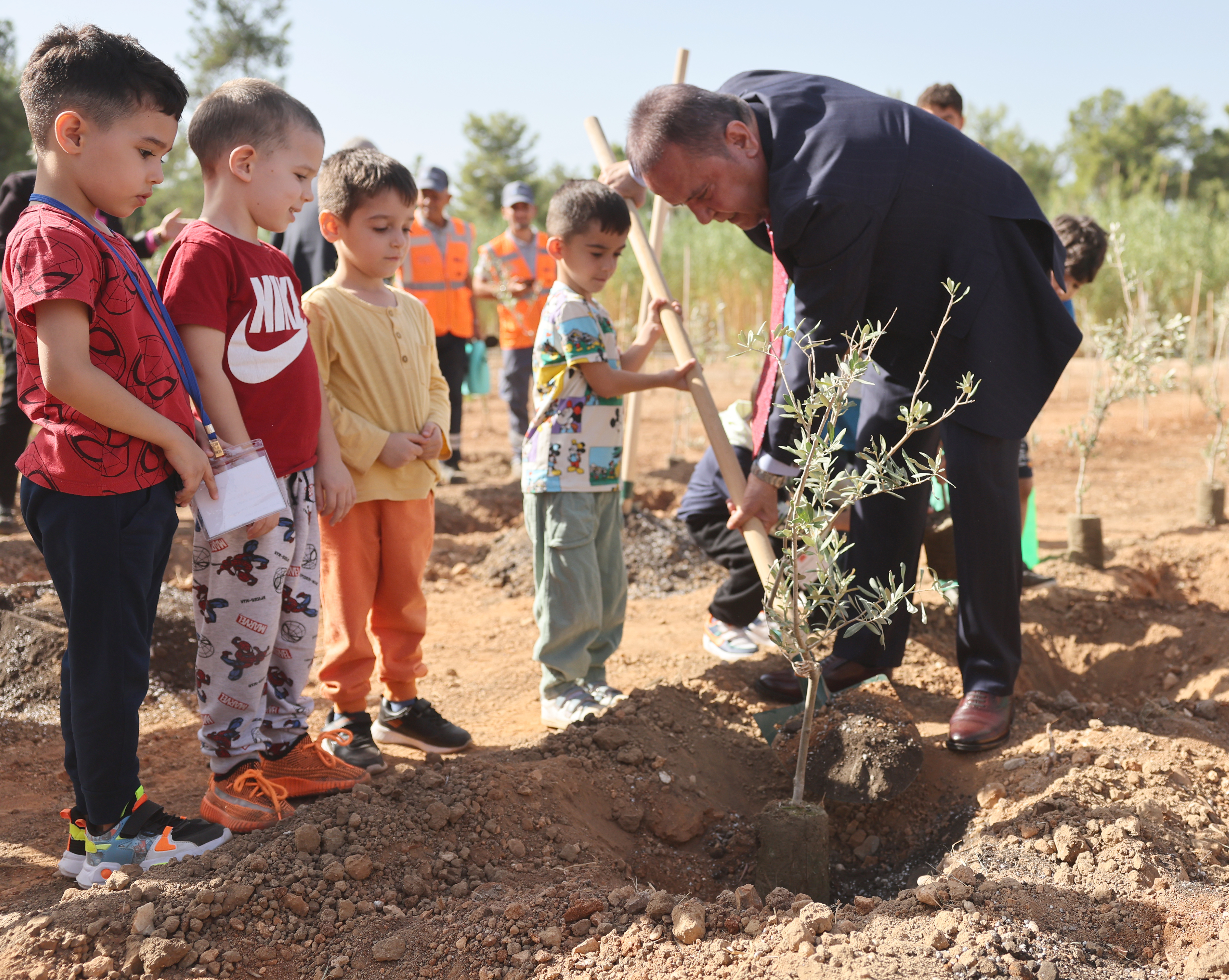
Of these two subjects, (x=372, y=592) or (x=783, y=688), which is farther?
(x=783, y=688)

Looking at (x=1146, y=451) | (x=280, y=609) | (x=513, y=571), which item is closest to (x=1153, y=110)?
Result: (x=1146, y=451)

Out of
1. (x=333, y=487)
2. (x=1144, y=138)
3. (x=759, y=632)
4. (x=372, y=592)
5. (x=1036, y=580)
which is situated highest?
(x=1144, y=138)

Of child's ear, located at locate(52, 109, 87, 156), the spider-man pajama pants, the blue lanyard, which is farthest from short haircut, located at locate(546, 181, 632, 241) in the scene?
child's ear, located at locate(52, 109, 87, 156)

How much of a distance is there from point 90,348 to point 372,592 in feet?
3.66

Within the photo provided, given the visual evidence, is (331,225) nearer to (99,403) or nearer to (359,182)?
(359,182)

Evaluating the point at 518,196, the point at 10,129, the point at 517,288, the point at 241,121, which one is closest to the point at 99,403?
the point at 241,121

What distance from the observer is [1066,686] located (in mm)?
3646

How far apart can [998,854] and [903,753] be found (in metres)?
0.36

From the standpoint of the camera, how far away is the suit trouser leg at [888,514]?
9.61ft

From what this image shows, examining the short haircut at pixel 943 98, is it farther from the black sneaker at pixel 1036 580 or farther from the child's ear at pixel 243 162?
the child's ear at pixel 243 162

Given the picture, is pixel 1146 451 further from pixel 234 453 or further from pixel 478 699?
pixel 234 453

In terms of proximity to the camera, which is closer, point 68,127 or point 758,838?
point 68,127

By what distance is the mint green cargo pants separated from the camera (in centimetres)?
297

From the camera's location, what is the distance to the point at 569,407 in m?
2.96
